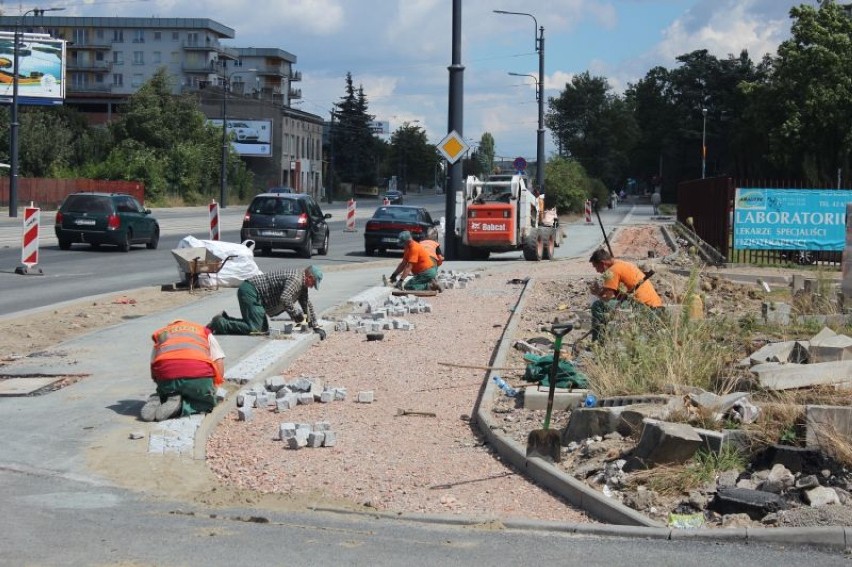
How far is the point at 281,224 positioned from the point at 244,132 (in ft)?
250

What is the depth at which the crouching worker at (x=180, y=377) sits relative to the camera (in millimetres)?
9922

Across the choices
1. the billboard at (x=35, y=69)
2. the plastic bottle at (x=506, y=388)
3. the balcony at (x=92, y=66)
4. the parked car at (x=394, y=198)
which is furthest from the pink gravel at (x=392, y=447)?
the balcony at (x=92, y=66)

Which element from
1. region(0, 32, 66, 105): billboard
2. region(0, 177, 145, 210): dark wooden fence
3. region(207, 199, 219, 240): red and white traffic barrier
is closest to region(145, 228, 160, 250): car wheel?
region(207, 199, 219, 240): red and white traffic barrier

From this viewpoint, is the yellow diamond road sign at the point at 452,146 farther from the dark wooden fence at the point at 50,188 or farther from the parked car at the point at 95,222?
the dark wooden fence at the point at 50,188

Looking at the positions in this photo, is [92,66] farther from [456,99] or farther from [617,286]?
[617,286]

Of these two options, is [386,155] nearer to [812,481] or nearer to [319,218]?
[319,218]

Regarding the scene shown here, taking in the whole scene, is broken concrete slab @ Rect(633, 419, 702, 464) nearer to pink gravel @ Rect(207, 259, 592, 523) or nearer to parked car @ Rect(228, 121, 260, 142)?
pink gravel @ Rect(207, 259, 592, 523)

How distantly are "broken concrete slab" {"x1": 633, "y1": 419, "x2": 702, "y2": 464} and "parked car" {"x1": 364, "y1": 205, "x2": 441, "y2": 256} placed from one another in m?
25.2

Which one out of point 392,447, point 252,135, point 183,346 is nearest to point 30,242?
point 183,346

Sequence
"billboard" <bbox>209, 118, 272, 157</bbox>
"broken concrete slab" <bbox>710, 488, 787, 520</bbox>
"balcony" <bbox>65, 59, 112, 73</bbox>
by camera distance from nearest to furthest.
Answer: "broken concrete slab" <bbox>710, 488, 787, 520</bbox> < "billboard" <bbox>209, 118, 272, 157</bbox> < "balcony" <bbox>65, 59, 112, 73</bbox>

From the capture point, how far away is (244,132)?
105 metres

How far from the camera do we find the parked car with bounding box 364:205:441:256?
110ft

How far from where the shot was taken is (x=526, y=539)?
6.82 meters

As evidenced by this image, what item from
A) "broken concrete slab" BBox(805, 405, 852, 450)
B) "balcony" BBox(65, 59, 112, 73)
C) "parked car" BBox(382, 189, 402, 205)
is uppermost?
"balcony" BBox(65, 59, 112, 73)
